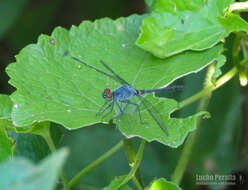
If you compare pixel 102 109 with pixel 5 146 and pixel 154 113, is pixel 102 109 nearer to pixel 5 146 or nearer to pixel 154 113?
pixel 154 113

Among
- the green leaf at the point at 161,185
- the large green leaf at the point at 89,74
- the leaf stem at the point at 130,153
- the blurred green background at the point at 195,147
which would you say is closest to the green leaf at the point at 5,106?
the large green leaf at the point at 89,74

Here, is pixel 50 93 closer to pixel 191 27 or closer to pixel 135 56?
pixel 135 56

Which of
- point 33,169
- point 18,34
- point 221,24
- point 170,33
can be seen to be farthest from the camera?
point 18,34

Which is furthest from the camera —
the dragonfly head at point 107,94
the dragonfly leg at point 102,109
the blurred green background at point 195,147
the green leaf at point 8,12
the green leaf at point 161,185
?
the green leaf at point 8,12

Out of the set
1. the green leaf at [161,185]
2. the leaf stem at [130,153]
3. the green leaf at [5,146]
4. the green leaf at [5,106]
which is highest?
the green leaf at [5,106]

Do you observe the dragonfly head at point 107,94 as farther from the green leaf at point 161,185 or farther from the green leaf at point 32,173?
the green leaf at point 32,173

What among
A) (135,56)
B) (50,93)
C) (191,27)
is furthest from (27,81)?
(191,27)

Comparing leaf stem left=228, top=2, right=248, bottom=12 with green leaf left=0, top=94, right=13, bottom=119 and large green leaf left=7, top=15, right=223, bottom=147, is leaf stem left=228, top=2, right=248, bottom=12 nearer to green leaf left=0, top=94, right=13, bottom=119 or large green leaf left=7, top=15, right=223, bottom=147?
large green leaf left=7, top=15, right=223, bottom=147

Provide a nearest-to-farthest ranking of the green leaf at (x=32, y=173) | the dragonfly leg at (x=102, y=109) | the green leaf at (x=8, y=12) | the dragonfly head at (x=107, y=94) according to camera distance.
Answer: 1. the green leaf at (x=32, y=173)
2. the dragonfly leg at (x=102, y=109)
3. the dragonfly head at (x=107, y=94)
4. the green leaf at (x=8, y=12)
